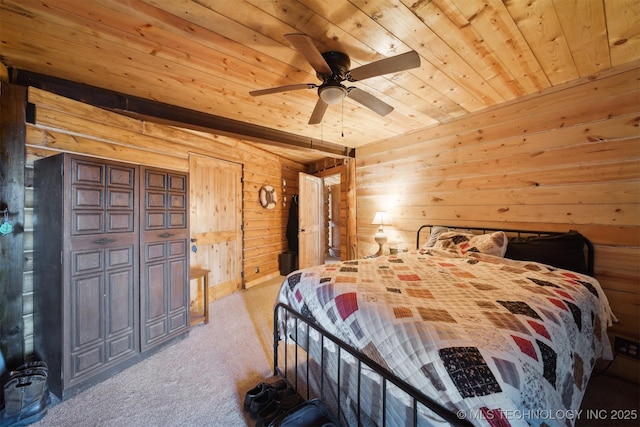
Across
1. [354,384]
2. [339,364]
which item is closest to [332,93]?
[339,364]

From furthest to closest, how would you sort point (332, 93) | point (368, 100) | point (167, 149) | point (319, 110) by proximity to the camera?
point (167, 149) → point (319, 110) → point (368, 100) → point (332, 93)

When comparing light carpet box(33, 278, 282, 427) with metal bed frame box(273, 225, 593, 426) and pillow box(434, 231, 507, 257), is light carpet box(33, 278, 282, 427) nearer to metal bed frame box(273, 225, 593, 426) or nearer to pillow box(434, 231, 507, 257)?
metal bed frame box(273, 225, 593, 426)

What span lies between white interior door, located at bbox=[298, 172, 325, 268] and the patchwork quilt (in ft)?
9.27

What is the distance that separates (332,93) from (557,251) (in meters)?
2.35

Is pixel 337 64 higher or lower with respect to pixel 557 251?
higher

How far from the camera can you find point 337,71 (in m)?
1.78

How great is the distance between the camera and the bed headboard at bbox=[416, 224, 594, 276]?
6.61ft

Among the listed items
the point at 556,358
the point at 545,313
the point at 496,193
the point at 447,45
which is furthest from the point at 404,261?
the point at 447,45

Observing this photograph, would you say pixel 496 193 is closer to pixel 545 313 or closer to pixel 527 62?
pixel 527 62

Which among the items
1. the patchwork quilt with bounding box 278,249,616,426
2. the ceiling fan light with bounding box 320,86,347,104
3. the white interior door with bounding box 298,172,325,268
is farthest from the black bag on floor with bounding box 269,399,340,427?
the white interior door with bounding box 298,172,325,268

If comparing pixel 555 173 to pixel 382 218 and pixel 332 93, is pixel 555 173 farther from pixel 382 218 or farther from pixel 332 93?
pixel 332 93

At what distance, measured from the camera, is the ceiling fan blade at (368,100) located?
6.15 ft

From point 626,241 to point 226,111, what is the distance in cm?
399

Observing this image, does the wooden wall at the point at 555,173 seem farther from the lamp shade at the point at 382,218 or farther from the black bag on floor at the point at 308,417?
the black bag on floor at the point at 308,417
